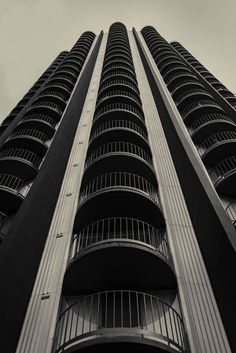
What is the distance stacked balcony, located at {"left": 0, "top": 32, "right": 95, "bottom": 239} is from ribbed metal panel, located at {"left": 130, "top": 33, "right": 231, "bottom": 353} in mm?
6989

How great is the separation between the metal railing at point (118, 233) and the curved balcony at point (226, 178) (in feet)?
12.4

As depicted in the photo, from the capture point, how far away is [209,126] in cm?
2205

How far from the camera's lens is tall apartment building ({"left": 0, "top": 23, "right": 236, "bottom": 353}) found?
11.3 m

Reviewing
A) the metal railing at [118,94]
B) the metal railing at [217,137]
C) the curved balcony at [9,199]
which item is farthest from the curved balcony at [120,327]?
the metal railing at [118,94]

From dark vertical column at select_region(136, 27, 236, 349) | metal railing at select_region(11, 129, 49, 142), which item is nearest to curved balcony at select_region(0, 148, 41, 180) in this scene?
metal railing at select_region(11, 129, 49, 142)

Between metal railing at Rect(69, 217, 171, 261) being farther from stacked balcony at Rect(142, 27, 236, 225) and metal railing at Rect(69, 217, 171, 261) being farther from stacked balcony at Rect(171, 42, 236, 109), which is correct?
A: stacked balcony at Rect(171, 42, 236, 109)

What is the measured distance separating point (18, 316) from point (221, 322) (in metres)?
6.35

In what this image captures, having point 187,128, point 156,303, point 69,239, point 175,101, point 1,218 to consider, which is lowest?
point 156,303

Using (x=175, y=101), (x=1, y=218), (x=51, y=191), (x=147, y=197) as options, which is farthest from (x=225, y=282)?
(x=175, y=101)

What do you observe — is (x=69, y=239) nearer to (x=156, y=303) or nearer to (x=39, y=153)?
(x=156, y=303)

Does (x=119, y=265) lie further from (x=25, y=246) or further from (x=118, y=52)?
(x=118, y=52)

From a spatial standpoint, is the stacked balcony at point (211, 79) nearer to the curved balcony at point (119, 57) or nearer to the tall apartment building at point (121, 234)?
the tall apartment building at point (121, 234)

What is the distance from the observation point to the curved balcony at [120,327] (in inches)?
382

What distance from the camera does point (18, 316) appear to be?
11852 millimetres
